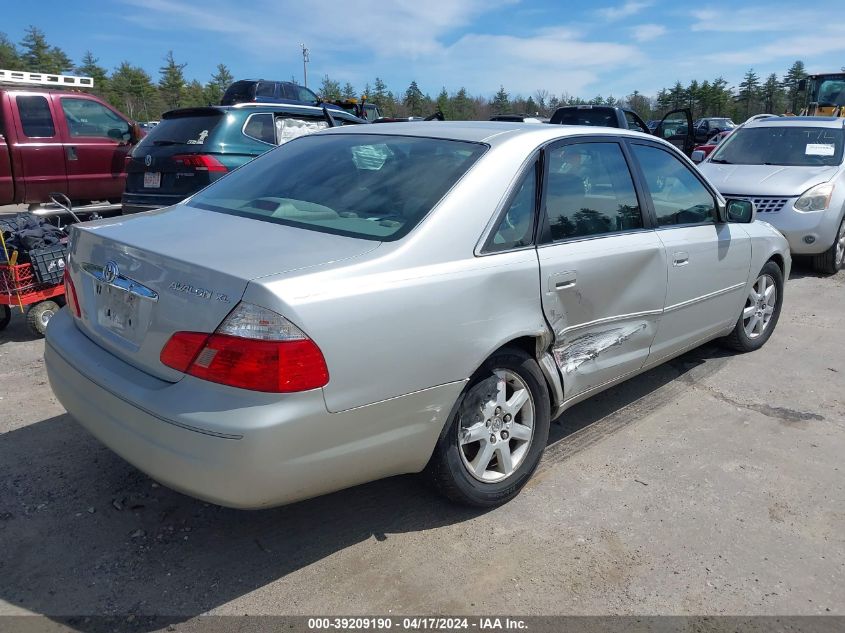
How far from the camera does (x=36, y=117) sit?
9.19 meters

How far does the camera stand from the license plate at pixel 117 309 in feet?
8.16

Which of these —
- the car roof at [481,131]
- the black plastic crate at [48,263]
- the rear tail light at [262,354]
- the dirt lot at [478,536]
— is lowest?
the dirt lot at [478,536]

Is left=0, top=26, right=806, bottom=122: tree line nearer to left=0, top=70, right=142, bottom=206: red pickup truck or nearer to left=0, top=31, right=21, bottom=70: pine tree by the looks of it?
left=0, top=31, right=21, bottom=70: pine tree

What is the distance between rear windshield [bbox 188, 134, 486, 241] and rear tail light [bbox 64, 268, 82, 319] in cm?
67

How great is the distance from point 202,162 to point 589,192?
174 inches

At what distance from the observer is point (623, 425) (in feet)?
12.7

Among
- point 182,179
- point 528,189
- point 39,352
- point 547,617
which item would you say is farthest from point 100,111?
point 547,617

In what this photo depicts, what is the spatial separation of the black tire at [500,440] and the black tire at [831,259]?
627 centimetres

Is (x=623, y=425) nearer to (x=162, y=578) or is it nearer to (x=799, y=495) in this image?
(x=799, y=495)

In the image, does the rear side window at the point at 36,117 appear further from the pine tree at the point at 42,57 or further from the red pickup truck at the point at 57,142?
the pine tree at the point at 42,57

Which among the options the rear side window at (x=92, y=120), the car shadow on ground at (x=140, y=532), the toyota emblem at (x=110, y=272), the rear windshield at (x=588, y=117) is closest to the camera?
the car shadow on ground at (x=140, y=532)

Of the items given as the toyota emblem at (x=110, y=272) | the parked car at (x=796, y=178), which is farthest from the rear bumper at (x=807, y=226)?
the toyota emblem at (x=110, y=272)

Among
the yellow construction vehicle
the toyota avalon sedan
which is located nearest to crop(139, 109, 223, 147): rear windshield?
the toyota avalon sedan

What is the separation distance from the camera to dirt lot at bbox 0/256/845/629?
2.45 metres
